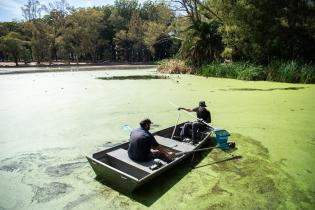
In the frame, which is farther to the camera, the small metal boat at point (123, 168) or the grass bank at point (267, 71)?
the grass bank at point (267, 71)

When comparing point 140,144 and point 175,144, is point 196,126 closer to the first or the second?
point 175,144

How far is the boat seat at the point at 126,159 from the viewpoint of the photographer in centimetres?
455

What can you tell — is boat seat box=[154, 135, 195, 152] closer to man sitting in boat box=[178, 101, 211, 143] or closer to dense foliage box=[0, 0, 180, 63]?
man sitting in boat box=[178, 101, 211, 143]

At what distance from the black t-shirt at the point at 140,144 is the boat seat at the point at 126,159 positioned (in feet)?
0.24

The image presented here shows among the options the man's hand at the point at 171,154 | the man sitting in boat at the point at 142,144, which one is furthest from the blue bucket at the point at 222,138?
the man sitting in boat at the point at 142,144

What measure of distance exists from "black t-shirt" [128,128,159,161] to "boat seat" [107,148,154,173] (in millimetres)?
72

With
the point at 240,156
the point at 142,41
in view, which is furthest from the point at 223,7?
the point at 142,41

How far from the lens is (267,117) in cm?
853

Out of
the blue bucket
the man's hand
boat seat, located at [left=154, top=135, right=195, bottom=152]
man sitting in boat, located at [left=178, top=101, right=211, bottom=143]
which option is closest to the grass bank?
man sitting in boat, located at [left=178, top=101, right=211, bottom=143]

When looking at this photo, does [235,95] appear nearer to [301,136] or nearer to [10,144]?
[301,136]

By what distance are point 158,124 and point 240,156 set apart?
264 centimetres

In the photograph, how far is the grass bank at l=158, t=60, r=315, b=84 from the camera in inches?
607

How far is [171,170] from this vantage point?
5094 mm

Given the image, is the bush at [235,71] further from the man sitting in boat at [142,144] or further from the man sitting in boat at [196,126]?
the man sitting in boat at [142,144]
